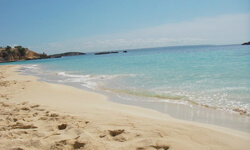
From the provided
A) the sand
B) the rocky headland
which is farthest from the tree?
the sand

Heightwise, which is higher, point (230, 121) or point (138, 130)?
point (138, 130)

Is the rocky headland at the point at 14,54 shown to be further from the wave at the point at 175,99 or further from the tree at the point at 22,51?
the wave at the point at 175,99

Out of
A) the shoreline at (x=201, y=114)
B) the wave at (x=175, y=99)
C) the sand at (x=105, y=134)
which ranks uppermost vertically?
the sand at (x=105, y=134)

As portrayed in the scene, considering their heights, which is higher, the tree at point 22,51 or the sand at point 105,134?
the tree at point 22,51

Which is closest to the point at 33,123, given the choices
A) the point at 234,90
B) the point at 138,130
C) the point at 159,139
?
the point at 138,130

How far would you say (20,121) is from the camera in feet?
12.3

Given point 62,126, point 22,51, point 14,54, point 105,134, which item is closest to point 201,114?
point 105,134

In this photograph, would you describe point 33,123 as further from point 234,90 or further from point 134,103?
point 234,90

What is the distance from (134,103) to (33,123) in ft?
11.5

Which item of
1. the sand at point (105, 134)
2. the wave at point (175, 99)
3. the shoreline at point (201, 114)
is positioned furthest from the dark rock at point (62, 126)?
the wave at point (175, 99)

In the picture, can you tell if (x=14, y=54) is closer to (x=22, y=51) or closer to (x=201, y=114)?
(x=22, y=51)

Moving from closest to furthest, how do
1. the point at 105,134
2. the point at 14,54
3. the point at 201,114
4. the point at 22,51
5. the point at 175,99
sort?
the point at 105,134 → the point at 201,114 → the point at 175,99 → the point at 14,54 → the point at 22,51

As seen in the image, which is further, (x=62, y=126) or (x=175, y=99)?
(x=175, y=99)

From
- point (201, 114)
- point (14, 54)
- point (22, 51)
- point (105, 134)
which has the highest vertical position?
point (22, 51)
